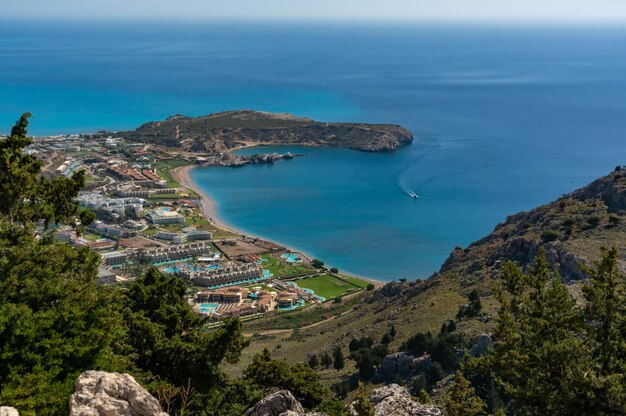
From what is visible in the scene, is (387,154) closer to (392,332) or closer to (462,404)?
(392,332)

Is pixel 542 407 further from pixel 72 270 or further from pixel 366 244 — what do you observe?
pixel 366 244

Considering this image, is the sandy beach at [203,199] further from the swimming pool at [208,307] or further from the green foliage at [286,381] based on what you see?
the green foliage at [286,381]

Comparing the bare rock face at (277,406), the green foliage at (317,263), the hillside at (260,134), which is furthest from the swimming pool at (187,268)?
the hillside at (260,134)

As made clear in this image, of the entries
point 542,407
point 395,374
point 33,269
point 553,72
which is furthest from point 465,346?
point 553,72

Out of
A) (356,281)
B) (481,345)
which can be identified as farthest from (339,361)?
(356,281)

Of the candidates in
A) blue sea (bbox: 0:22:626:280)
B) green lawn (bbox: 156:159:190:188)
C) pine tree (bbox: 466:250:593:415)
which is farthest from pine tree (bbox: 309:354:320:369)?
green lawn (bbox: 156:159:190:188)
